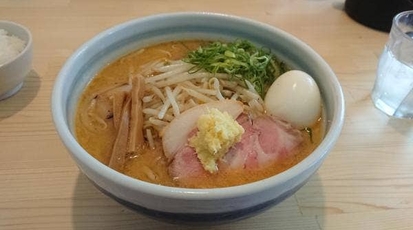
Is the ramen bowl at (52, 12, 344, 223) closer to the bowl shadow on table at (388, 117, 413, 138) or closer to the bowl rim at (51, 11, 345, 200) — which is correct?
the bowl rim at (51, 11, 345, 200)

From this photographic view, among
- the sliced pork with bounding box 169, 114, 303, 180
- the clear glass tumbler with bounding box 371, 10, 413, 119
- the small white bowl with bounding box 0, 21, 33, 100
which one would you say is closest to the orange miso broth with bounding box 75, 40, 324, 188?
the sliced pork with bounding box 169, 114, 303, 180

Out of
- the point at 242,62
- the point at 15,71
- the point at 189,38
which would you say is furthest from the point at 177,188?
the point at 15,71

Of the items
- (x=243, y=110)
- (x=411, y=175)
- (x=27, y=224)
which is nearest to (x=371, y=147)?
(x=411, y=175)

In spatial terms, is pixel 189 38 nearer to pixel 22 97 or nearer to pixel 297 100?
pixel 297 100

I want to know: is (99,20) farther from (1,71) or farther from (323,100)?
(323,100)

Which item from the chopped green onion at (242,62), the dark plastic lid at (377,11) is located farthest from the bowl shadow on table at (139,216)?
the dark plastic lid at (377,11)
